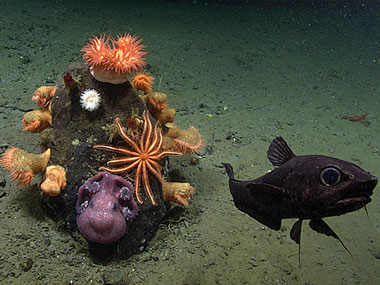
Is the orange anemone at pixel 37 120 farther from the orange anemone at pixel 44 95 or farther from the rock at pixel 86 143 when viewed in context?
the rock at pixel 86 143

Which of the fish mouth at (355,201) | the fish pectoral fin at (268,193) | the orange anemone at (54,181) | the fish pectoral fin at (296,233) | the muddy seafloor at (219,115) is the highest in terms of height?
the fish mouth at (355,201)

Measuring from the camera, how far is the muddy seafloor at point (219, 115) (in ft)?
11.3

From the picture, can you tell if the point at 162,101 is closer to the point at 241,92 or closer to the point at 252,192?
the point at 252,192

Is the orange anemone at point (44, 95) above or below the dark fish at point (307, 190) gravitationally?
below

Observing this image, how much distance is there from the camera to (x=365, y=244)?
13.1ft

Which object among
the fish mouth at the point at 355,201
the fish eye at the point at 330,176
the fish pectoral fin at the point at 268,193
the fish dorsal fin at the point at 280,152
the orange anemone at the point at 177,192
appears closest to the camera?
the fish mouth at the point at 355,201

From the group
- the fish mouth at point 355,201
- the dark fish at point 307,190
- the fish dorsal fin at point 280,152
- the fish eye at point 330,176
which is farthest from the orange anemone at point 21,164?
the fish mouth at point 355,201

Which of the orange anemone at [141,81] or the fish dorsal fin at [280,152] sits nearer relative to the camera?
the fish dorsal fin at [280,152]

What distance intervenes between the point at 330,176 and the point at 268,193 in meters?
0.47

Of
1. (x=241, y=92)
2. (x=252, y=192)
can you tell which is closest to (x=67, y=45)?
(x=241, y=92)

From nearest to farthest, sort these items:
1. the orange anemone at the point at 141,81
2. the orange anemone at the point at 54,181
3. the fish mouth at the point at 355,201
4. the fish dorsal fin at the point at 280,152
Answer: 1. the fish mouth at the point at 355,201
2. the fish dorsal fin at the point at 280,152
3. the orange anemone at the point at 54,181
4. the orange anemone at the point at 141,81

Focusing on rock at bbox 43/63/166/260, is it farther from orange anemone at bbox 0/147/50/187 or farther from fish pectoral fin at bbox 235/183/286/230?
fish pectoral fin at bbox 235/183/286/230

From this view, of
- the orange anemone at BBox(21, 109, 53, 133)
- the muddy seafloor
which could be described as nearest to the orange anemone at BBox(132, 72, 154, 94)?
the orange anemone at BBox(21, 109, 53, 133)

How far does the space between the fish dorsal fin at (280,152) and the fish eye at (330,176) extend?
576 mm
